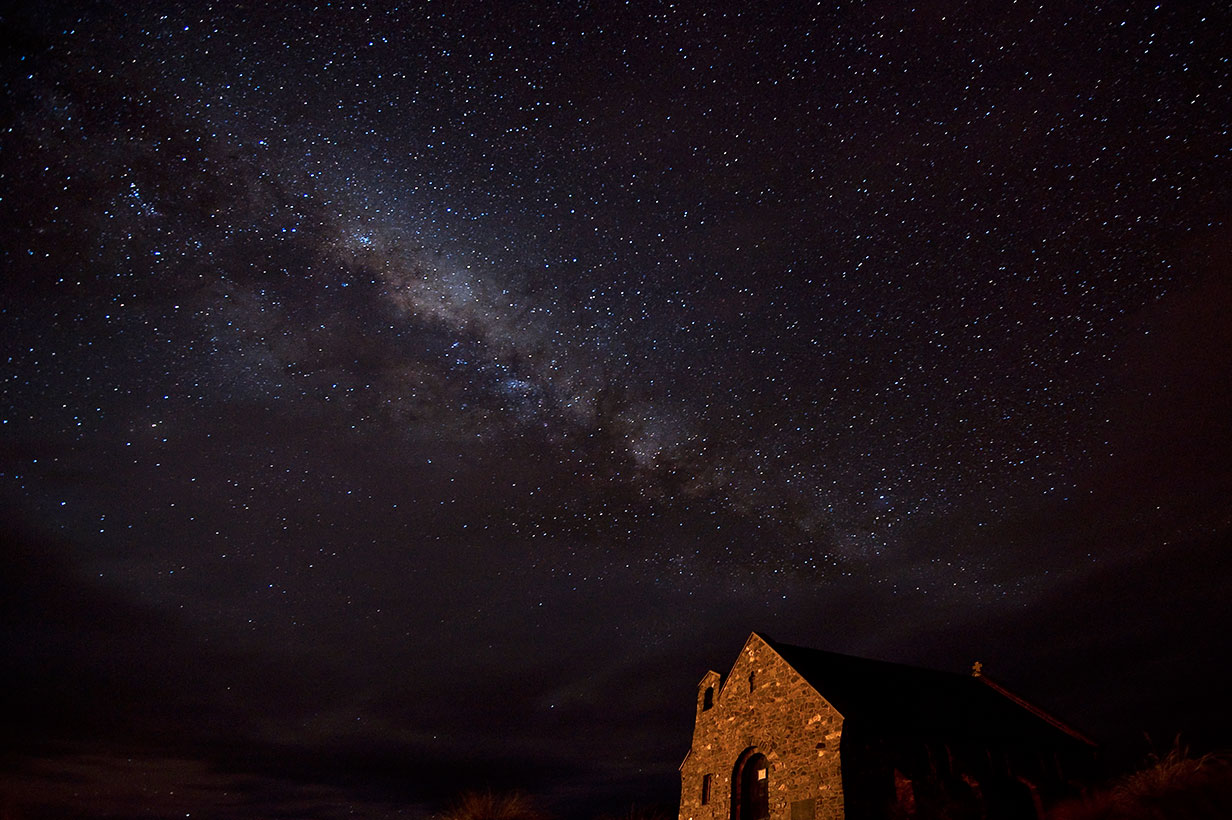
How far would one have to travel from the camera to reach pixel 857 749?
23312 millimetres

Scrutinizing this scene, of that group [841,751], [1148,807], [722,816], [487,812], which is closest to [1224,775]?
[1148,807]

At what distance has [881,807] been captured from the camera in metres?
22.8

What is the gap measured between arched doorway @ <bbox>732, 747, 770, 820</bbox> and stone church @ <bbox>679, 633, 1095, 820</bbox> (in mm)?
39

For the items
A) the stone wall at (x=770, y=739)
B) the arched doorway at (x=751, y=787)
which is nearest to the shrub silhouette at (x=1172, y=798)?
the stone wall at (x=770, y=739)

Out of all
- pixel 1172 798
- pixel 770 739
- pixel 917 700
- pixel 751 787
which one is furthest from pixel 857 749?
pixel 1172 798

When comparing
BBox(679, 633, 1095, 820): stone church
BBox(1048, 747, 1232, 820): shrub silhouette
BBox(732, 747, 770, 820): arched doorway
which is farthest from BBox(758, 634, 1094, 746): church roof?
BBox(1048, 747, 1232, 820): shrub silhouette

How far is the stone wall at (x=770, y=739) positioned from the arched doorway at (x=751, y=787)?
26cm

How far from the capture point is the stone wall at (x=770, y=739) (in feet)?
76.6

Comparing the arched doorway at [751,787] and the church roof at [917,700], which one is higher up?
the church roof at [917,700]

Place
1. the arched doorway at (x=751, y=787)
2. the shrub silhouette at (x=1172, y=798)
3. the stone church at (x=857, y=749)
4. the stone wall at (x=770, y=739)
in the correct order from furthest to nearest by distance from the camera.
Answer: the arched doorway at (x=751, y=787)
the stone wall at (x=770, y=739)
the stone church at (x=857, y=749)
the shrub silhouette at (x=1172, y=798)

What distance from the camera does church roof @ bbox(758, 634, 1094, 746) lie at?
83.0ft

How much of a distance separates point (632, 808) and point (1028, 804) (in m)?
15.8

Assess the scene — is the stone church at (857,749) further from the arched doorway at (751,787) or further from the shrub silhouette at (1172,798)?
the shrub silhouette at (1172,798)

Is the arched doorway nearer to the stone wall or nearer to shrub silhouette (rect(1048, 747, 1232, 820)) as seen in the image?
the stone wall
